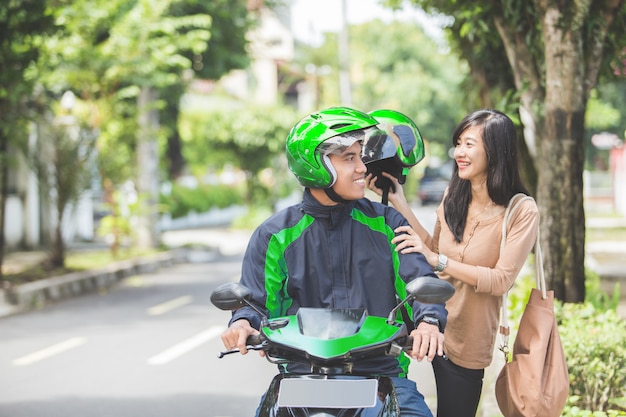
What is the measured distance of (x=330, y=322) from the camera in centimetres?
274

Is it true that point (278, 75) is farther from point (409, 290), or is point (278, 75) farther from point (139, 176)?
point (409, 290)

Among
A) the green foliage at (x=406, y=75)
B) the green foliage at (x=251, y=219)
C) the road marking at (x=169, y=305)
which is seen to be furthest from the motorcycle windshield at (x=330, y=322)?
the green foliage at (x=406, y=75)

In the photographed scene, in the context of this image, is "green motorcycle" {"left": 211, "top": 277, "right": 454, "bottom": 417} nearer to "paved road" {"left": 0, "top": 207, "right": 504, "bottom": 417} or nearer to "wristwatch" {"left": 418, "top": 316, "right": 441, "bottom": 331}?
"wristwatch" {"left": 418, "top": 316, "right": 441, "bottom": 331}

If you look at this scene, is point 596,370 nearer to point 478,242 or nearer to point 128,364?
point 478,242

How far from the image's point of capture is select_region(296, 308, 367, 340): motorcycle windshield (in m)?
2.71

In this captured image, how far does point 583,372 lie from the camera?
5078 millimetres

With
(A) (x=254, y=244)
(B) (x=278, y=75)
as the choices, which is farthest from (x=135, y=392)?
(B) (x=278, y=75)

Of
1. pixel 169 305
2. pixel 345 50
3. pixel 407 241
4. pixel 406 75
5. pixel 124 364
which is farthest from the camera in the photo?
pixel 406 75

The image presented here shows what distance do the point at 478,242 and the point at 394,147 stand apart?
0.53 metres

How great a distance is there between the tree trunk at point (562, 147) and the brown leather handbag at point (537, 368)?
2.99 m

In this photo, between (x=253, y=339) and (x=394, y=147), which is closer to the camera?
(x=253, y=339)

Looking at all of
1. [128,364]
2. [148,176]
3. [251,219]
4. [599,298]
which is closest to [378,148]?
[599,298]

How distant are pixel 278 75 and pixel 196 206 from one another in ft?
112

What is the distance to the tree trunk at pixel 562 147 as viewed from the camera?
6469 millimetres
